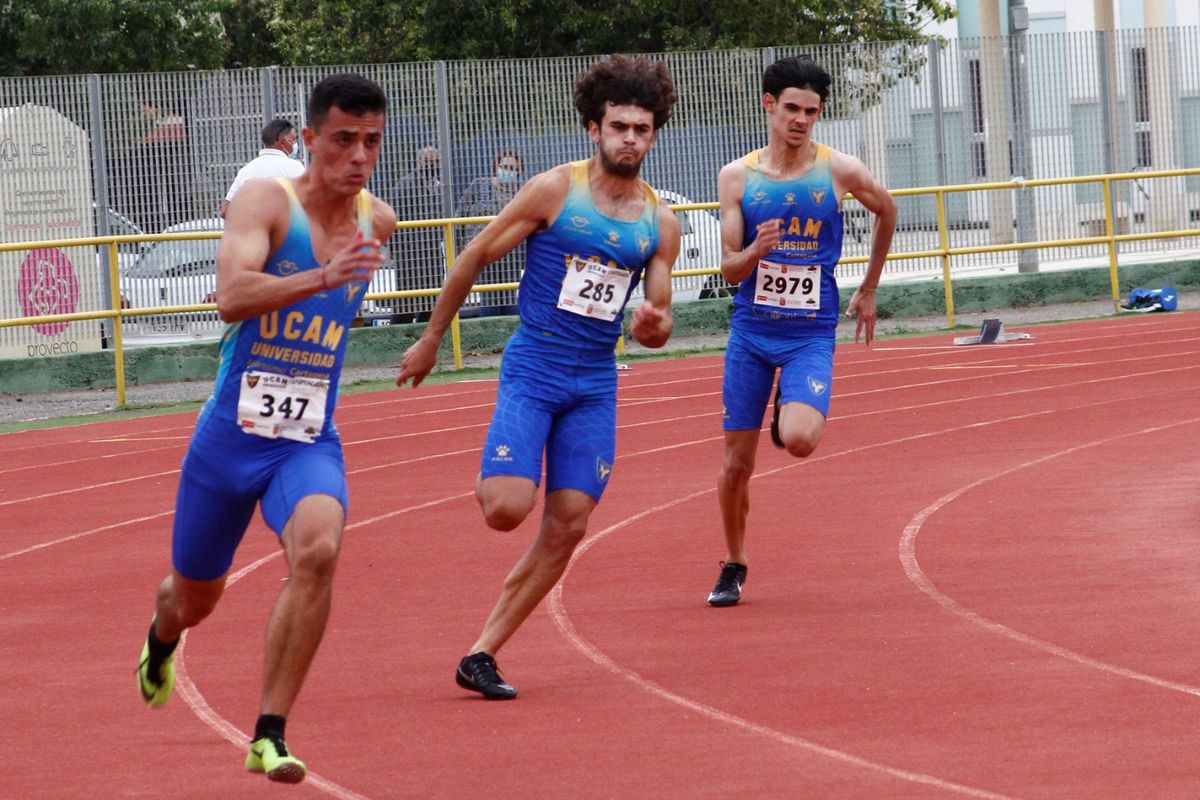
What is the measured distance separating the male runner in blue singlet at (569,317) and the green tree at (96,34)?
85.0ft

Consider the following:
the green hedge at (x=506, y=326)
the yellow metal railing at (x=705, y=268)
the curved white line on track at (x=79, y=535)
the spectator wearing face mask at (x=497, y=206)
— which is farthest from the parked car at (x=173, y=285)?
the curved white line on track at (x=79, y=535)

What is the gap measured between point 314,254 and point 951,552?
14.6 ft

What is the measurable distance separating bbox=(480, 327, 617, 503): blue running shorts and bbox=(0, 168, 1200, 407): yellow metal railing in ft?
31.6

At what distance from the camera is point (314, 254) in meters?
5.62

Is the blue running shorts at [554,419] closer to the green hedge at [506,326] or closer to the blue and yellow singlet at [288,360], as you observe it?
the blue and yellow singlet at [288,360]

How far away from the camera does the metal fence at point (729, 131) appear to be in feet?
64.5

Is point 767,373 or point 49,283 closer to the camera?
point 767,373

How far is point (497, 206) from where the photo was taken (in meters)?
20.7

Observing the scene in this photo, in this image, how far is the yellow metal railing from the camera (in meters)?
17.6

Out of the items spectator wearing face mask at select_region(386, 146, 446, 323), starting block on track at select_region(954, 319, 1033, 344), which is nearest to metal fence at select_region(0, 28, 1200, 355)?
spectator wearing face mask at select_region(386, 146, 446, 323)

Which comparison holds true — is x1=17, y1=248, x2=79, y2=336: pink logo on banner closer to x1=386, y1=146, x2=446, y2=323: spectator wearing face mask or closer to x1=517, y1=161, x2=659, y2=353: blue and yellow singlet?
x1=386, y1=146, x2=446, y2=323: spectator wearing face mask

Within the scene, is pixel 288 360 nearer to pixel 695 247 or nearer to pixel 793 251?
pixel 793 251

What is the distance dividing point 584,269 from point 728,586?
1934 millimetres

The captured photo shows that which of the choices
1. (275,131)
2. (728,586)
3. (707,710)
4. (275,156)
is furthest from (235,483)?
(275,131)
